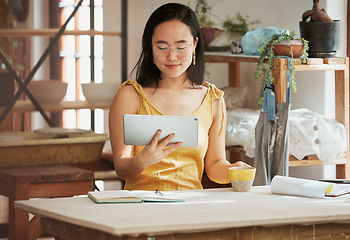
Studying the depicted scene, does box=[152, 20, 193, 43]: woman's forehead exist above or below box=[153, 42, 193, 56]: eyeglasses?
above

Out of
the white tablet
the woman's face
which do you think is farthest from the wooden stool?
the white tablet

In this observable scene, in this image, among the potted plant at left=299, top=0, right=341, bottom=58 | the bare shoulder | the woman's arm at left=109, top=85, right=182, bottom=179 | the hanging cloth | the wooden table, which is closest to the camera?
the wooden table

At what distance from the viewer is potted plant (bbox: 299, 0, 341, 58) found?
12.2 feet

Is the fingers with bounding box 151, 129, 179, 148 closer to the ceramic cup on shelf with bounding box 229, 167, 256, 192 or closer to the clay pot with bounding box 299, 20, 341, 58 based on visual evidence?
the ceramic cup on shelf with bounding box 229, 167, 256, 192

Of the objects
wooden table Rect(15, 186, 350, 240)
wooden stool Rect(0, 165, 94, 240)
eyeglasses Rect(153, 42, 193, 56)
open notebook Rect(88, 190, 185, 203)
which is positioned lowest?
wooden stool Rect(0, 165, 94, 240)

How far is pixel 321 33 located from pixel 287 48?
254mm

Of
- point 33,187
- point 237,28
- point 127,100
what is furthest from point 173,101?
point 237,28

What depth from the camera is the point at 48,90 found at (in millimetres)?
4645

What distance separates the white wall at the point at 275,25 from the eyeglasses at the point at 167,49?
1.74m

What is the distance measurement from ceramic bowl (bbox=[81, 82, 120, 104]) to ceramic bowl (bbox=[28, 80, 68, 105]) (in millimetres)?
148

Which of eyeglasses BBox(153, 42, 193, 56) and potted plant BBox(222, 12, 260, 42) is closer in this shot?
eyeglasses BBox(153, 42, 193, 56)

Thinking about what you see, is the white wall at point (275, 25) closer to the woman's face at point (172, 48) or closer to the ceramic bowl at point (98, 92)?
the ceramic bowl at point (98, 92)

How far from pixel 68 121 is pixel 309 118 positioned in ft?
5.48

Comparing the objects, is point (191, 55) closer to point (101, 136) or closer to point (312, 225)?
point (312, 225)
